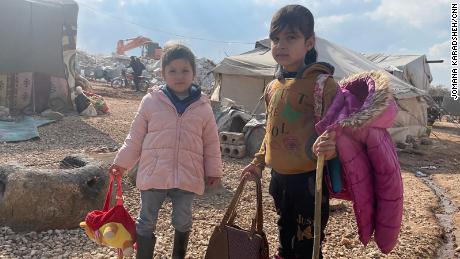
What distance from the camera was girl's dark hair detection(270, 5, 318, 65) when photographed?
2123 millimetres

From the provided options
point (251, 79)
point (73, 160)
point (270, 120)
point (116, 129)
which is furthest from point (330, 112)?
point (251, 79)

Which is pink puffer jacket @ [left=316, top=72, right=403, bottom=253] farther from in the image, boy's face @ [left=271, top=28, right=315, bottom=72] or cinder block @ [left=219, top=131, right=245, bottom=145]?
cinder block @ [left=219, top=131, right=245, bottom=145]

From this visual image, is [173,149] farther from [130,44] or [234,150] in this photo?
[130,44]

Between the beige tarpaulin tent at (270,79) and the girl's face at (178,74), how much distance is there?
28.9 feet

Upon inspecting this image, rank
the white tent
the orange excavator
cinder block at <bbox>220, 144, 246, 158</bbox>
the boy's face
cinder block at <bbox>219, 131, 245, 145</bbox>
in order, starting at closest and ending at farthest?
the boy's face < cinder block at <bbox>220, 144, 246, 158</bbox> < cinder block at <bbox>219, 131, 245, 145</bbox> < the white tent < the orange excavator

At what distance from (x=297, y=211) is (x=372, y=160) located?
20.4 inches

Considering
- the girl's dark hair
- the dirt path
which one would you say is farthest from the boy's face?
the dirt path

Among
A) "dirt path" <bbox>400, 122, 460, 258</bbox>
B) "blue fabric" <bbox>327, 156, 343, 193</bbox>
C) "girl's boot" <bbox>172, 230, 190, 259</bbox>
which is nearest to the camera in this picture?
"blue fabric" <bbox>327, 156, 343, 193</bbox>

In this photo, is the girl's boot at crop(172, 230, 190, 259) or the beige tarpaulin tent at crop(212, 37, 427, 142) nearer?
the girl's boot at crop(172, 230, 190, 259)

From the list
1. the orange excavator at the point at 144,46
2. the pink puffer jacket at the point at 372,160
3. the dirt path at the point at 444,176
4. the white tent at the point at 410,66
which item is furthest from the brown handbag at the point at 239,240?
the orange excavator at the point at 144,46

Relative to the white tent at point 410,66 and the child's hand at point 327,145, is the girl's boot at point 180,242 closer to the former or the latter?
the child's hand at point 327,145

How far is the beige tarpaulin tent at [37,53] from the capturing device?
1014 centimetres

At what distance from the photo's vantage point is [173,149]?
2.44 metres

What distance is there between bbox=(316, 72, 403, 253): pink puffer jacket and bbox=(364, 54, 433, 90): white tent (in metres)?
15.5
